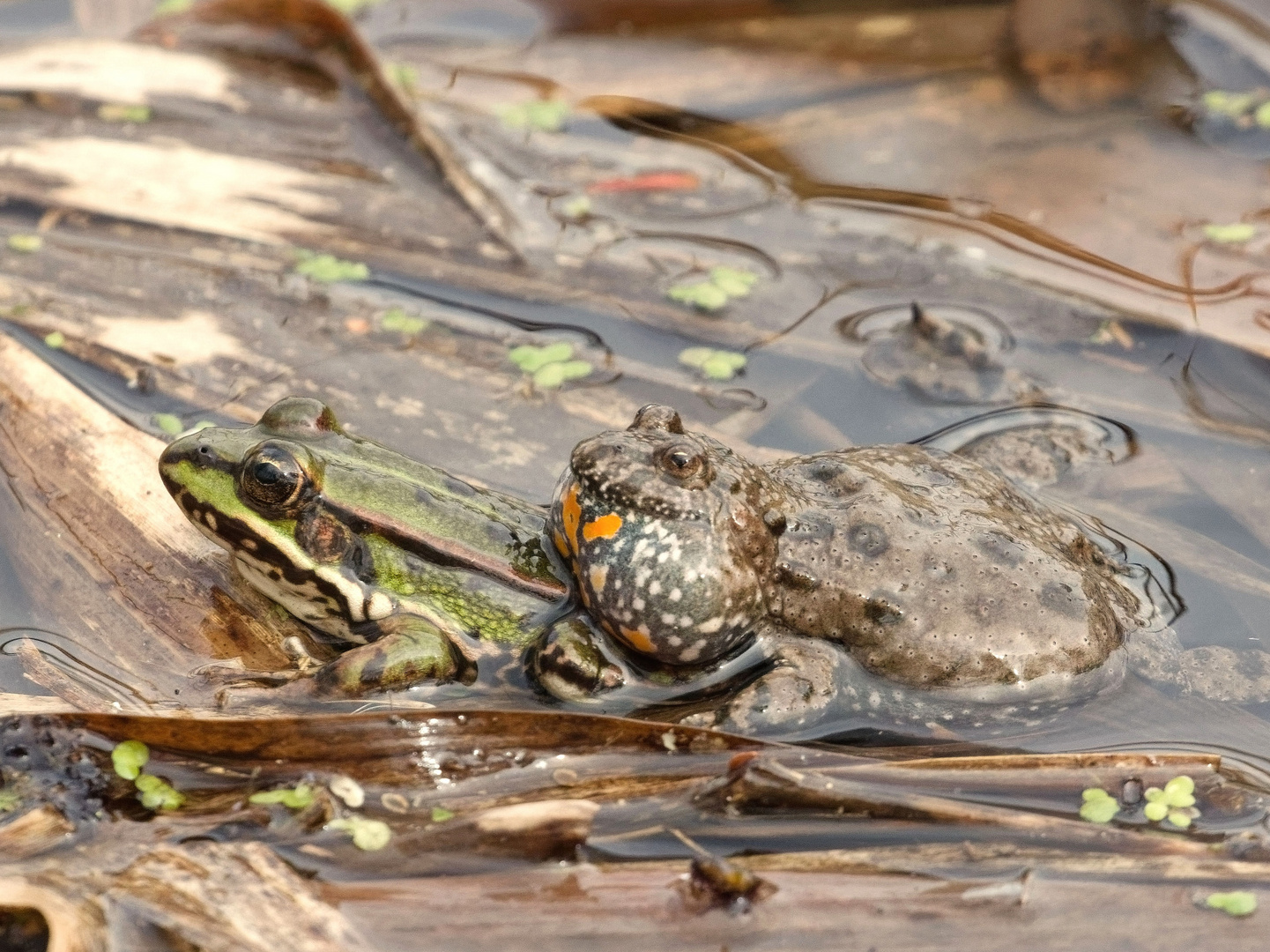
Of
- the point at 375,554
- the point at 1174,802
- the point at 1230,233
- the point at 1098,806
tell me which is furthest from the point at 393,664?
the point at 1230,233

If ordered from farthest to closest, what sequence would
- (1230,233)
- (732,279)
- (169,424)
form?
(1230,233)
(732,279)
(169,424)

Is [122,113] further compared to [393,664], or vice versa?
[122,113]

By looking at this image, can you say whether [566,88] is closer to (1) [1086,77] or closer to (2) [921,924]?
(1) [1086,77]

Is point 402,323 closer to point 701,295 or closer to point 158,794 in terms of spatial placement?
point 701,295

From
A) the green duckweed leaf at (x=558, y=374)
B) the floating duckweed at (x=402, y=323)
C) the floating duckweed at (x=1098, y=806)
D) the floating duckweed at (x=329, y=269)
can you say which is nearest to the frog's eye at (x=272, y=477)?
the green duckweed leaf at (x=558, y=374)

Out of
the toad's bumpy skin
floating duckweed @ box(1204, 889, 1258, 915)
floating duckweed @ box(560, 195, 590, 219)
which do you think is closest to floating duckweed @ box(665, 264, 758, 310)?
floating duckweed @ box(560, 195, 590, 219)

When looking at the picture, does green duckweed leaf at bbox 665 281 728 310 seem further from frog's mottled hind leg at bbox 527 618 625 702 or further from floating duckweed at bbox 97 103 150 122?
floating duckweed at bbox 97 103 150 122

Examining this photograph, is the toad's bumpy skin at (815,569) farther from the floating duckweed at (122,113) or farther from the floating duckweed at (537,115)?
the floating duckweed at (122,113)
